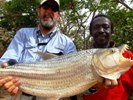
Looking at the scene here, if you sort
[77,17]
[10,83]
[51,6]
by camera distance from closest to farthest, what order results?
1. [10,83]
2. [51,6]
3. [77,17]

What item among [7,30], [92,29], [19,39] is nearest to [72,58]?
[92,29]

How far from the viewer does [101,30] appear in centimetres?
509

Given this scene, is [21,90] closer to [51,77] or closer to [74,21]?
[51,77]

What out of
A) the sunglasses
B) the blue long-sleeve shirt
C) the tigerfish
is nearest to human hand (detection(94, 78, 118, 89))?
the tigerfish

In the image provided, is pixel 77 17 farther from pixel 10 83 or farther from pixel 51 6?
pixel 10 83

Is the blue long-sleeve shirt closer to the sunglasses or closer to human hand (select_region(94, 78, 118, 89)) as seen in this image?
the sunglasses

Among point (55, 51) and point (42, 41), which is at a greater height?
point (42, 41)

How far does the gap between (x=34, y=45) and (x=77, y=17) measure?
24.2 feet

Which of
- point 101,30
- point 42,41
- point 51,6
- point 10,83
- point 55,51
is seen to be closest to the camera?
point 10,83

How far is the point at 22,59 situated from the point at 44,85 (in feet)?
3.67

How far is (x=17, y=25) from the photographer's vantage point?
15.0 metres

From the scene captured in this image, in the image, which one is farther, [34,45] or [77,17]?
[77,17]

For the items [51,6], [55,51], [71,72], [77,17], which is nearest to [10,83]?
[71,72]

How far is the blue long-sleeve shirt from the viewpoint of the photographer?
528 centimetres
